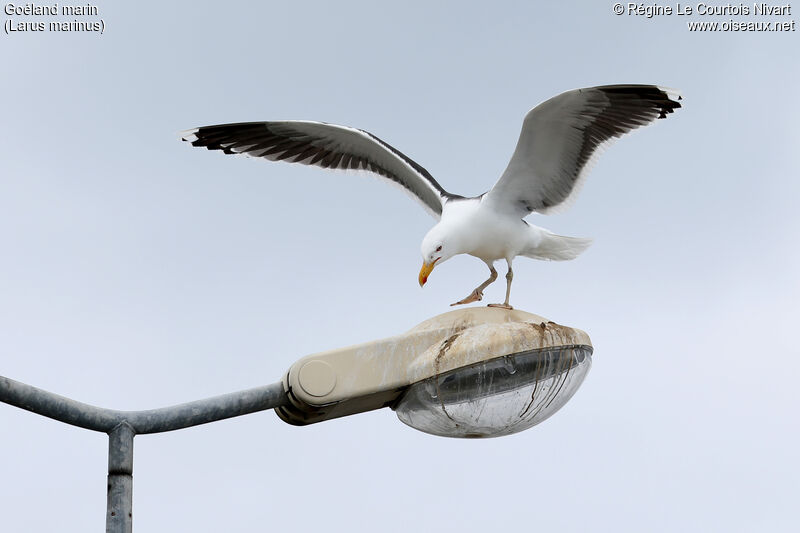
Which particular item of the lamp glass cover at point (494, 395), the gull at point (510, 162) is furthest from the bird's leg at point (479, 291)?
the lamp glass cover at point (494, 395)

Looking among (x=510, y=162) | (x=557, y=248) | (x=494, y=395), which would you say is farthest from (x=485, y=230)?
(x=494, y=395)

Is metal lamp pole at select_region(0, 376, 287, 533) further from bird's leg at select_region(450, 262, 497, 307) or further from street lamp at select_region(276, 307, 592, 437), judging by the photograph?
bird's leg at select_region(450, 262, 497, 307)

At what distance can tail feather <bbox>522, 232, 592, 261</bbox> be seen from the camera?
606cm

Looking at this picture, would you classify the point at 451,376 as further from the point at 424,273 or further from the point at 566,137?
the point at 566,137

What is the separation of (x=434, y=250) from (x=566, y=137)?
1051 millimetres

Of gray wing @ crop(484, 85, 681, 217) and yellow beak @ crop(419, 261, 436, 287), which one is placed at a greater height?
gray wing @ crop(484, 85, 681, 217)

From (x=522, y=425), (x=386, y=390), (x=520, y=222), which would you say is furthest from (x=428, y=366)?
(x=520, y=222)

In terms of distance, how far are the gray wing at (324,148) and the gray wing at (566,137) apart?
1.44 ft

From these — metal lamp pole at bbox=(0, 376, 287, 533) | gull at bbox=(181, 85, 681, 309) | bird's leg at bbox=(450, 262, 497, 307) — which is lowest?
metal lamp pole at bbox=(0, 376, 287, 533)

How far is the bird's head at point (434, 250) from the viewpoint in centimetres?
542

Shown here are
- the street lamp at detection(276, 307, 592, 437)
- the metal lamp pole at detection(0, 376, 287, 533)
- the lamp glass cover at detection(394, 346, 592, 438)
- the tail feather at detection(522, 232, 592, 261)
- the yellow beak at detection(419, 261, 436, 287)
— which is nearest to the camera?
the metal lamp pole at detection(0, 376, 287, 533)

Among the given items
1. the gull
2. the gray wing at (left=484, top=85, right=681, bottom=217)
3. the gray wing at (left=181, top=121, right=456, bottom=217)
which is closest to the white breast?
the gull

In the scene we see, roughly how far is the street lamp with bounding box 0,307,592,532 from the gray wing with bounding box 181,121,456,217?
3.14 meters

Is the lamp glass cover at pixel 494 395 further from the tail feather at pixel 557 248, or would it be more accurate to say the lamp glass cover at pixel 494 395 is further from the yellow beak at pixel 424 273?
the tail feather at pixel 557 248
